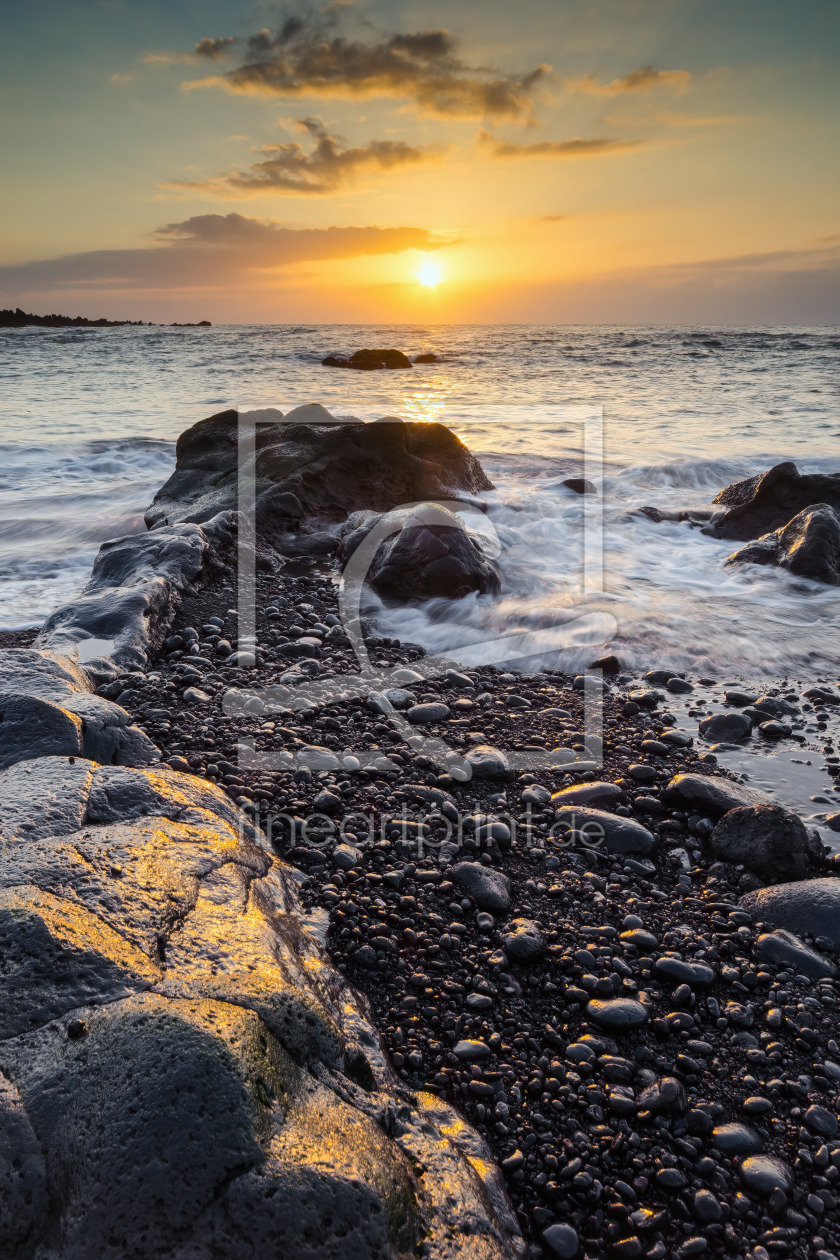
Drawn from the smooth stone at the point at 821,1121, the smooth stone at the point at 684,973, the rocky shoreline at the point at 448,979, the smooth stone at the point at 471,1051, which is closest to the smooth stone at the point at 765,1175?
the rocky shoreline at the point at 448,979

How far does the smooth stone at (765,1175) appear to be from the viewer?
2010 millimetres

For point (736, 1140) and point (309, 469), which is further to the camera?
point (309, 469)

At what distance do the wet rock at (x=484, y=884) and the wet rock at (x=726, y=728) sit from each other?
2039 mm

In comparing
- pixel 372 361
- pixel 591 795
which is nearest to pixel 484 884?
pixel 591 795

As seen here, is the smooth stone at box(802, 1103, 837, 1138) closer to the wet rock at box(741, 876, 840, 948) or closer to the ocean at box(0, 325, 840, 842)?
the wet rock at box(741, 876, 840, 948)

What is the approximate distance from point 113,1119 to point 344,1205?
492mm

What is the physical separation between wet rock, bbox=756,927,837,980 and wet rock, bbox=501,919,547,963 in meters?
0.85

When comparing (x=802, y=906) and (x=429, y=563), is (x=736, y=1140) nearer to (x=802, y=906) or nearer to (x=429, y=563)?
(x=802, y=906)

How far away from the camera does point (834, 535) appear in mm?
7859

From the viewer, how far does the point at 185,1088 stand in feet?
4.81

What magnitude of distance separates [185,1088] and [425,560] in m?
5.61

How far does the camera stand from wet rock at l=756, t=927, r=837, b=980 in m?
2.74

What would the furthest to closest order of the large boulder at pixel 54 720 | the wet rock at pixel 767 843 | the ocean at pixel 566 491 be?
the ocean at pixel 566 491 < the wet rock at pixel 767 843 < the large boulder at pixel 54 720

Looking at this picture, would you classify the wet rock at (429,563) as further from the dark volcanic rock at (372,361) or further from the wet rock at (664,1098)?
the dark volcanic rock at (372,361)
